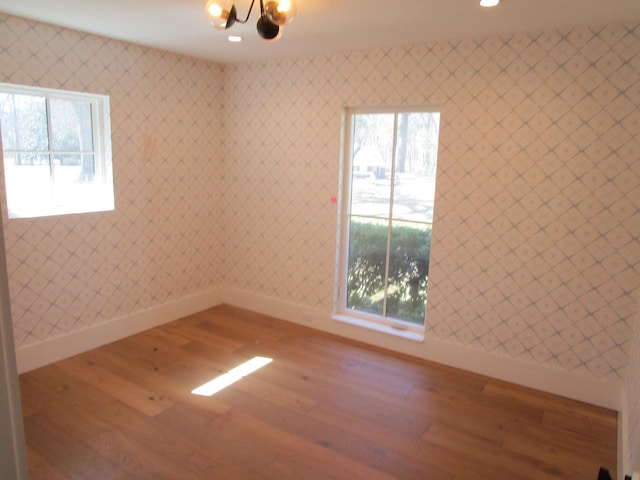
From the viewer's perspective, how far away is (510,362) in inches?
129

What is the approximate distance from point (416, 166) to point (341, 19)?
130 centimetres

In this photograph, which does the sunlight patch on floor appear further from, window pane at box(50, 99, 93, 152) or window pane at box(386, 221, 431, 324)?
window pane at box(50, 99, 93, 152)

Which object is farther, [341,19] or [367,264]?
[367,264]

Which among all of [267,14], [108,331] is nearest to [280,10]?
[267,14]

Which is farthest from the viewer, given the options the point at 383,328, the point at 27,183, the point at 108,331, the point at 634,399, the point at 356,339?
the point at 356,339

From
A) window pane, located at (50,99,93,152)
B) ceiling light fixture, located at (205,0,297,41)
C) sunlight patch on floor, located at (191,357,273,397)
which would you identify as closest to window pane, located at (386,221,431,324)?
sunlight patch on floor, located at (191,357,273,397)

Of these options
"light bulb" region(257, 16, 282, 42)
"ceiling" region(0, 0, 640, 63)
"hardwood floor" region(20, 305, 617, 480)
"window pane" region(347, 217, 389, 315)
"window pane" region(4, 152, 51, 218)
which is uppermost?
"ceiling" region(0, 0, 640, 63)

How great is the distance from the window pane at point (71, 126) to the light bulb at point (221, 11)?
185 centimetres

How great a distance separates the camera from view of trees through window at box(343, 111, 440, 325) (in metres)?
A: 3.57

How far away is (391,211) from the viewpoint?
375 centimetres

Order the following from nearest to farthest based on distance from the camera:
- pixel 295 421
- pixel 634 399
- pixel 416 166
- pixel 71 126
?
pixel 634 399 < pixel 295 421 < pixel 71 126 < pixel 416 166

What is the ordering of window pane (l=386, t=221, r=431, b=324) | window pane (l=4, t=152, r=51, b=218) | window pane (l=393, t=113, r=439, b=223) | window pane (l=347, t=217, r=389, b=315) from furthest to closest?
window pane (l=347, t=217, r=389, b=315)
window pane (l=386, t=221, r=431, b=324)
window pane (l=393, t=113, r=439, b=223)
window pane (l=4, t=152, r=51, b=218)

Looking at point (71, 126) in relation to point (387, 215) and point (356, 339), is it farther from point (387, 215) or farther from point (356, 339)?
point (356, 339)

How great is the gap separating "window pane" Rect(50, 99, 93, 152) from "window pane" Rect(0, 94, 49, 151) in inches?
2.8
